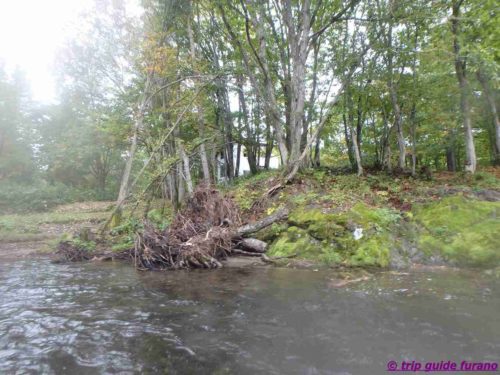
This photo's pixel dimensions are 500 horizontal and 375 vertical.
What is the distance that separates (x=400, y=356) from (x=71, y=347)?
3880 millimetres

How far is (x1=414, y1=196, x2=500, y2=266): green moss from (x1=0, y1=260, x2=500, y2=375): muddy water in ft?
2.56

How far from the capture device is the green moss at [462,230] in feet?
21.5

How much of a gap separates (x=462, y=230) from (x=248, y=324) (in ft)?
20.0

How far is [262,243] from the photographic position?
8570 mm

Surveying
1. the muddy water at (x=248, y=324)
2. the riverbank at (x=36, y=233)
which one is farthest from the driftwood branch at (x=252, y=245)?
the riverbank at (x=36, y=233)

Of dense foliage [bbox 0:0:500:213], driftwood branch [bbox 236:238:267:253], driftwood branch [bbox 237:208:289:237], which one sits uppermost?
dense foliage [bbox 0:0:500:213]

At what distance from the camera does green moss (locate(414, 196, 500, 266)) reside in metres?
6.56

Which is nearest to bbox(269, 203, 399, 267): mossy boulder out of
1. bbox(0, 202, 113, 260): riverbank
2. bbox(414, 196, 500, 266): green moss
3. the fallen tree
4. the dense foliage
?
the fallen tree

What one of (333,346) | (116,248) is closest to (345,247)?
(333,346)

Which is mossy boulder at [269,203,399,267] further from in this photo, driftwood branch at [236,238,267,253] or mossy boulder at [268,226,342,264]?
driftwood branch at [236,238,267,253]

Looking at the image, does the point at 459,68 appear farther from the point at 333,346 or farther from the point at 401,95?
the point at 333,346

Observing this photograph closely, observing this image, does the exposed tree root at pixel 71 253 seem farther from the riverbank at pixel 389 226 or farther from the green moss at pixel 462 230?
the green moss at pixel 462 230

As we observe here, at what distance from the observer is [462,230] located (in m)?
7.27

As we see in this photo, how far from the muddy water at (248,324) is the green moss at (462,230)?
780 mm
